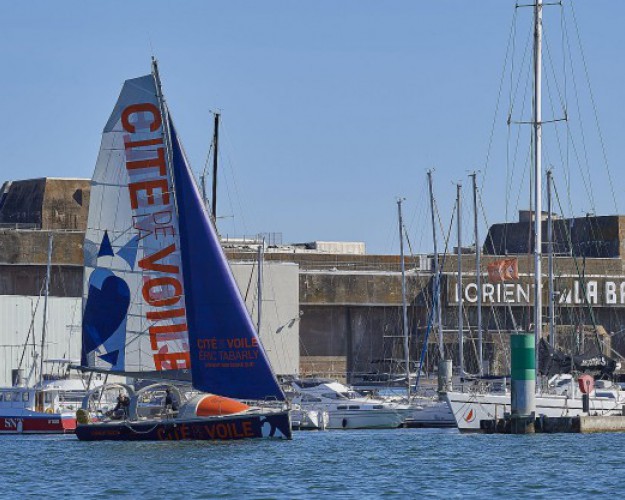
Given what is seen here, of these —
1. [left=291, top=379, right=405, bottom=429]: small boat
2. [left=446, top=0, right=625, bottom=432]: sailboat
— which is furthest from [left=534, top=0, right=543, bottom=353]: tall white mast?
[left=291, top=379, right=405, bottom=429]: small boat

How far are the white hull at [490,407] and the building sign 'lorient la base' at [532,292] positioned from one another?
36.0 metres

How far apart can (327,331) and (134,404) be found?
5080cm

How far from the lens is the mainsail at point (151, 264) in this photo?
1859 inches

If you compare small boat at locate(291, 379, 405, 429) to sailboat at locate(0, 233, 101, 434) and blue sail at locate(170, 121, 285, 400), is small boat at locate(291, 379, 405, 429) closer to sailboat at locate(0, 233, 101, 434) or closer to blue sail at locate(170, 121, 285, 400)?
sailboat at locate(0, 233, 101, 434)

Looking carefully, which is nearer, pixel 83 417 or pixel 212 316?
pixel 212 316

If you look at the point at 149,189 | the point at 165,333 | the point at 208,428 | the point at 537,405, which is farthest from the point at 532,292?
the point at 208,428

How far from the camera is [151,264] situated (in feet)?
157

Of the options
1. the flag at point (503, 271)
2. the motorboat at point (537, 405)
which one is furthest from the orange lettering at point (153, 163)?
the flag at point (503, 271)

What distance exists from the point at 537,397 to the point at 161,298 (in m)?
14.1

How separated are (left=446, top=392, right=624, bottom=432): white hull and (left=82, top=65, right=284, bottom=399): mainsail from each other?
12.9 m

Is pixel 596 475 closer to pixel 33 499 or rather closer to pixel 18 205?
pixel 33 499

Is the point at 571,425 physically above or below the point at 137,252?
below

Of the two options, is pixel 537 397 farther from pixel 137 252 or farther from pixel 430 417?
pixel 137 252

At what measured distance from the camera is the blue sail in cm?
4666
